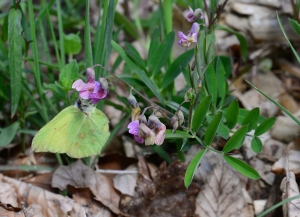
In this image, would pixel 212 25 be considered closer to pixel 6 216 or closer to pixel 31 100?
pixel 31 100

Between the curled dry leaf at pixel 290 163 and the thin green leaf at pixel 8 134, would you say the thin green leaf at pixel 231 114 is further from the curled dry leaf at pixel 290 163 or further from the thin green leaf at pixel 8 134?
the thin green leaf at pixel 8 134

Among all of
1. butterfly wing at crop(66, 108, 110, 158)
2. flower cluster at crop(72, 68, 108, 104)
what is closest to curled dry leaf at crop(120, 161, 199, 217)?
butterfly wing at crop(66, 108, 110, 158)

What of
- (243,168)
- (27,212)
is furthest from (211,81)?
(27,212)

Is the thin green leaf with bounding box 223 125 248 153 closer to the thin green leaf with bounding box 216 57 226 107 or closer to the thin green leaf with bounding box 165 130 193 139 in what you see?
the thin green leaf with bounding box 165 130 193 139

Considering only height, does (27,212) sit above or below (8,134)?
below

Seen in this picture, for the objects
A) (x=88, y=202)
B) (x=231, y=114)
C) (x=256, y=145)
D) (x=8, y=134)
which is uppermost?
(x=231, y=114)

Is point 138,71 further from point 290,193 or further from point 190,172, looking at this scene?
point 290,193

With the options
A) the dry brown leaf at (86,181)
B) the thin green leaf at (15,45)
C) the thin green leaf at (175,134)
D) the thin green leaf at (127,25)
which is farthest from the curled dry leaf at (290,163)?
the thin green leaf at (127,25)
